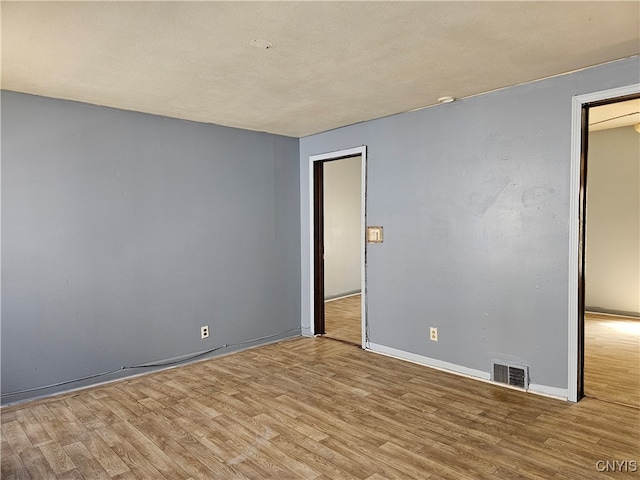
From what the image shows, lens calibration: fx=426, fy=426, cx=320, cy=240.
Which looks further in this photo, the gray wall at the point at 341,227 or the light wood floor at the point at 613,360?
the gray wall at the point at 341,227

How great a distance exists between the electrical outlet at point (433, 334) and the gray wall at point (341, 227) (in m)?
3.32

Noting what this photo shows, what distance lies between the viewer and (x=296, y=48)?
2.45m

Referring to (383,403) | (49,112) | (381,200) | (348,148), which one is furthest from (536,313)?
(49,112)

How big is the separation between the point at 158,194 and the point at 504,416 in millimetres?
3333

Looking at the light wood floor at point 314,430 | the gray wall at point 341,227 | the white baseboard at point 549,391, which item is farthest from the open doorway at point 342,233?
the white baseboard at point 549,391

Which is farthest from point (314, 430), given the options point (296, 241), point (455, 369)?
point (296, 241)

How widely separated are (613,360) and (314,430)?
2991 mm

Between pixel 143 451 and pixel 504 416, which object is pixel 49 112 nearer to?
pixel 143 451

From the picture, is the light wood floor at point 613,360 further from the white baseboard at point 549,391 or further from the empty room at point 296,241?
the white baseboard at point 549,391

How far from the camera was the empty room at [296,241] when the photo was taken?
2305 millimetres

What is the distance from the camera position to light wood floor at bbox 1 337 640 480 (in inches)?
90.7

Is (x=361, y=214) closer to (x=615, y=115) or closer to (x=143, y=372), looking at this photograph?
(x=143, y=372)

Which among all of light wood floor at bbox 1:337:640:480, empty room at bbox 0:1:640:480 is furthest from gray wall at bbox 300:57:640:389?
light wood floor at bbox 1:337:640:480

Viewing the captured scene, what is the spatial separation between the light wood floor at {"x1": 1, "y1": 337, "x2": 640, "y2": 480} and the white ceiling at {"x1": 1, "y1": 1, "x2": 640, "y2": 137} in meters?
2.33
